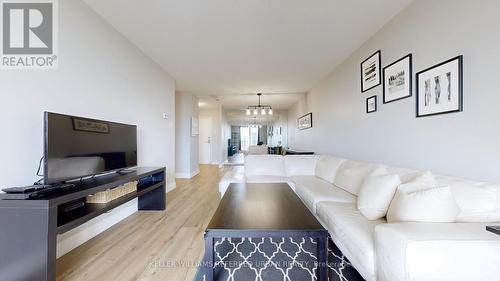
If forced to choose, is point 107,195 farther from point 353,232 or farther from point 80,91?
point 353,232

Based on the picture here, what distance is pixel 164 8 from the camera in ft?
7.14

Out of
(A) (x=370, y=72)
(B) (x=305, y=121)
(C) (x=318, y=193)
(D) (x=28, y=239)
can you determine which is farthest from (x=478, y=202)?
(B) (x=305, y=121)

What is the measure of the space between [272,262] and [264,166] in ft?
6.44

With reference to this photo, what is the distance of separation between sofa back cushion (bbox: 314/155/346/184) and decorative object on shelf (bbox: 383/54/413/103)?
1044 millimetres

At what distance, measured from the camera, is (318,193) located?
7.79ft

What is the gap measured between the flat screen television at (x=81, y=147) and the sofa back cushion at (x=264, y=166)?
1827 millimetres

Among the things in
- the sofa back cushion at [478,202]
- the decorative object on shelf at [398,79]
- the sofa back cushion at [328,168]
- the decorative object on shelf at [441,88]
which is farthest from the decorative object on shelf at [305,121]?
the sofa back cushion at [478,202]

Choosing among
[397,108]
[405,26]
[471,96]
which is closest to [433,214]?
[471,96]

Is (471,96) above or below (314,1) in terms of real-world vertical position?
below

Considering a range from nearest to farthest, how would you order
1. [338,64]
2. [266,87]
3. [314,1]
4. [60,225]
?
1. [60,225]
2. [314,1]
3. [338,64]
4. [266,87]

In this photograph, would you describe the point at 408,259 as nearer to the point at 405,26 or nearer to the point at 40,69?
the point at 405,26

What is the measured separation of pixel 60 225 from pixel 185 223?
1345 millimetres

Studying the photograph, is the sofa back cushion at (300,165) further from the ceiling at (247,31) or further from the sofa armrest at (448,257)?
the sofa armrest at (448,257)

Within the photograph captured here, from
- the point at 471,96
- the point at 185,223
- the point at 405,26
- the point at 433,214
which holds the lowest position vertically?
the point at 185,223
